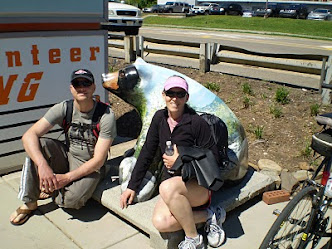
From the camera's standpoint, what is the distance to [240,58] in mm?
7359

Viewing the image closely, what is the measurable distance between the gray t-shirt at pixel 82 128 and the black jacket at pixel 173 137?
0.42m

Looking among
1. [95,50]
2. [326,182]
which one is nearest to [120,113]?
[95,50]

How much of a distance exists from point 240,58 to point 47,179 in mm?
4996

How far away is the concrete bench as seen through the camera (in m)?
3.15

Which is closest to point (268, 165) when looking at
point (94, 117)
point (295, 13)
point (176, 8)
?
point (94, 117)

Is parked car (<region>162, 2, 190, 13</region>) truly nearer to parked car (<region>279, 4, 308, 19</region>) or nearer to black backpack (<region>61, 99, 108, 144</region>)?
parked car (<region>279, 4, 308, 19</region>)

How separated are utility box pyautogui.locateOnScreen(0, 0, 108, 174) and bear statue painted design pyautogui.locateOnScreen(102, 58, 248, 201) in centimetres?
95

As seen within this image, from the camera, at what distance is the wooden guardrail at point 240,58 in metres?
6.27

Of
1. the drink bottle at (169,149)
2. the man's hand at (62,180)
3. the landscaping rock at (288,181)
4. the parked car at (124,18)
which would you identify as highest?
the parked car at (124,18)

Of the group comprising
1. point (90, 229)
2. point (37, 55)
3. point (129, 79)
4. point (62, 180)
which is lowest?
point (90, 229)

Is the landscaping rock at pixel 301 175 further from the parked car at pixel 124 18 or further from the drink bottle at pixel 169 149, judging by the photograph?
the parked car at pixel 124 18

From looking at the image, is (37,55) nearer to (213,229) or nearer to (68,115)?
(68,115)

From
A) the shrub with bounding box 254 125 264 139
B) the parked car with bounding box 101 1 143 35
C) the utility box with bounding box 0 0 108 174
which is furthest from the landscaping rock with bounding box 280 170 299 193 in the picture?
the parked car with bounding box 101 1 143 35

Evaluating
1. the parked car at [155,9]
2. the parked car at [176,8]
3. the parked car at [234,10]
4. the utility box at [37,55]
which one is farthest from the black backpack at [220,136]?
the parked car at [155,9]
